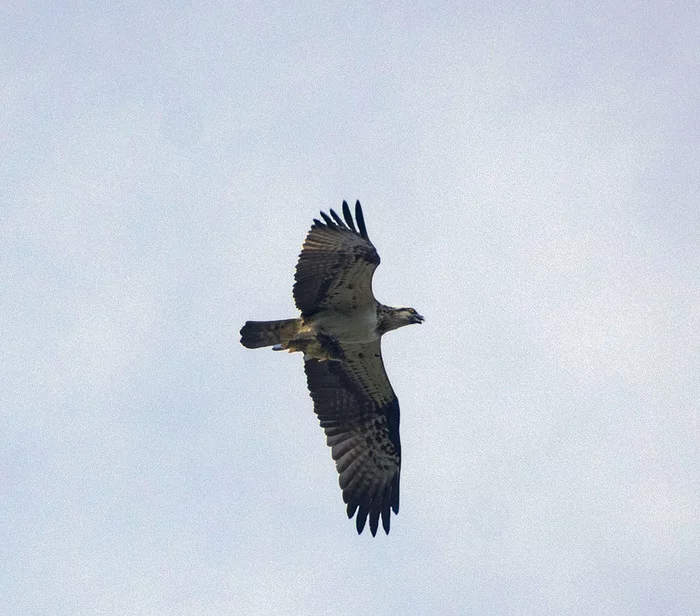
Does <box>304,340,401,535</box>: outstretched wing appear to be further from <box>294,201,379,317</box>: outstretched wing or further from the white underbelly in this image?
<box>294,201,379,317</box>: outstretched wing

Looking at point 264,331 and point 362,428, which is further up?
point 264,331

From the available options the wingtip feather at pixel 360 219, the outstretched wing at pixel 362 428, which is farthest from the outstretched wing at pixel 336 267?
the outstretched wing at pixel 362 428

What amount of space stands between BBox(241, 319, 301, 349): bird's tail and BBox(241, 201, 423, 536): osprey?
0.01 meters

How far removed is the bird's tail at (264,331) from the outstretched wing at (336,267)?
0.27 meters

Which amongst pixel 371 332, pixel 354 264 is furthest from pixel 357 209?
pixel 371 332

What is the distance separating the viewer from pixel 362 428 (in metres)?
18.7

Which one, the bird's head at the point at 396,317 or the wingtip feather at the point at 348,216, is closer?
the wingtip feather at the point at 348,216

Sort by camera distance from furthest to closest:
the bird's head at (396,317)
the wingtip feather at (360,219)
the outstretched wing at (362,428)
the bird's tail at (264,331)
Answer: the outstretched wing at (362,428)
the bird's head at (396,317)
the bird's tail at (264,331)
the wingtip feather at (360,219)

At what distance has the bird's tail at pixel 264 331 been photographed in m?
17.2

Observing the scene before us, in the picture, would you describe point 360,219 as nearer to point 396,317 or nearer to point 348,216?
point 348,216

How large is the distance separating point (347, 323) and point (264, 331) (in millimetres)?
1195

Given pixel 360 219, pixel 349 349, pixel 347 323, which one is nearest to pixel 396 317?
pixel 347 323

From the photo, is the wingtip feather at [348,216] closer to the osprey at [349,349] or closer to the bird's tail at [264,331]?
the osprey at [349,349]

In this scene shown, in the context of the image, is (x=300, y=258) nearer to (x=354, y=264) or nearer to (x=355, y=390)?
(x=354, y=264)
